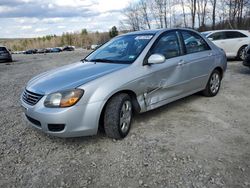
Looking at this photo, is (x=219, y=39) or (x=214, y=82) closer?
(x=214, y=82)

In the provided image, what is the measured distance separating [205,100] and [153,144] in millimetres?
2410

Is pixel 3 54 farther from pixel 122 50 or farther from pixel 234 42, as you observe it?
pixel 122 50

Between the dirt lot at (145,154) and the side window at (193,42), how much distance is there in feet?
3.89

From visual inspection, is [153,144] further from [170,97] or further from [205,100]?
[205,100]

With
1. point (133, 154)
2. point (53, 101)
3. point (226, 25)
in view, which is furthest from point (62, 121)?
point (226, 25)

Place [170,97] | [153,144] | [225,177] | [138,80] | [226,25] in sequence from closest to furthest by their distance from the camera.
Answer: [225,177], [153,144], [138,80], [170,97], [226,25]

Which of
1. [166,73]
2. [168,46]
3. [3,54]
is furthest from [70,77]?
[3,54]

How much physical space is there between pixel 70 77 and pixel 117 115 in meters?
0.84

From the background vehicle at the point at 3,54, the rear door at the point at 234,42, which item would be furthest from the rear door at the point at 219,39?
the background vehicle at the point at 3,54

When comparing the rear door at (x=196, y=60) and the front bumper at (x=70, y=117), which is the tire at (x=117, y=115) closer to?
the front bumper at (x=70, y=117)

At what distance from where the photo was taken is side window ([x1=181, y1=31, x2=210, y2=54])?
4.98 metres

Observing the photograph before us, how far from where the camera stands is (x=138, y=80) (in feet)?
12.8

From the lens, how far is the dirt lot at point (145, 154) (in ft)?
9.44

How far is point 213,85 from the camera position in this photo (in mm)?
5789
